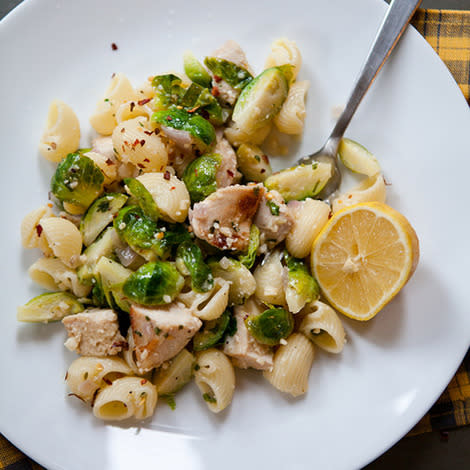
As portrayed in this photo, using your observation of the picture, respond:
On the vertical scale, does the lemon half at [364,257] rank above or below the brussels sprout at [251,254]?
below

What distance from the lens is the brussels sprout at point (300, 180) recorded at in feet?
8.24

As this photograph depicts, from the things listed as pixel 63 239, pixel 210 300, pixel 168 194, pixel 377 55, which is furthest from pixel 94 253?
pixel 377 55

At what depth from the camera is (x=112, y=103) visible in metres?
2.53

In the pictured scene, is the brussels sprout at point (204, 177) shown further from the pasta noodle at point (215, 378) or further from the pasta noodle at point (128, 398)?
the pasta noodle at point (128, 398)

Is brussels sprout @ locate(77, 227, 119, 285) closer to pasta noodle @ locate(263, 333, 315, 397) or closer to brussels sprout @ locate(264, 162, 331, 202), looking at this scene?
brussels sprout @ locate(264, 162, 331, 202)

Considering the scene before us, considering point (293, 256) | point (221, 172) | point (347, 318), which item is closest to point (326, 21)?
point (221, 172)

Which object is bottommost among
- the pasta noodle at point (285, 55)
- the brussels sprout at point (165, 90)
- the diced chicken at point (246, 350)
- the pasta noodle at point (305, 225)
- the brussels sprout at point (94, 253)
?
the diced chicken at point (246, 350)

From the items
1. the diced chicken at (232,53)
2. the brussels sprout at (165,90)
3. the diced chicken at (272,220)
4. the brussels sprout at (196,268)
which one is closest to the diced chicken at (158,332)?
the brussels sprout at (196,268)

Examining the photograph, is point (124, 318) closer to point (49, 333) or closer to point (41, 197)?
point (49, 333)

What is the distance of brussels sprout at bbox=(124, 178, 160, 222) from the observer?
2289 mm

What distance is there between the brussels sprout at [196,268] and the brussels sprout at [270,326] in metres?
0.28

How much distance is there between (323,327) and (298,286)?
24cm

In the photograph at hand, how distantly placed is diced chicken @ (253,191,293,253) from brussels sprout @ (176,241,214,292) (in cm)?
33

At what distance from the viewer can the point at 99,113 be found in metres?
2.52
